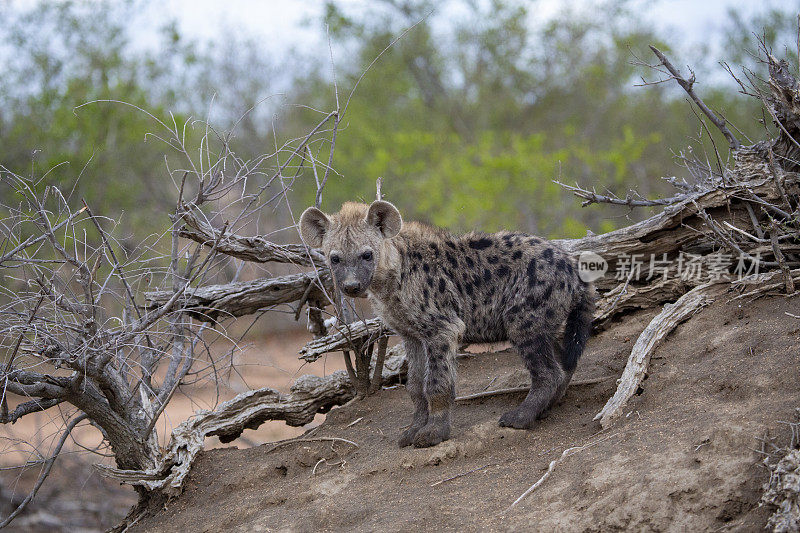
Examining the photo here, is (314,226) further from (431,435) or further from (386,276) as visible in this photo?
(431,435)

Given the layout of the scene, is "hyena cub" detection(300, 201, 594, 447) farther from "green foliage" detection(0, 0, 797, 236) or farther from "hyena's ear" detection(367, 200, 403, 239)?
"green foliage" detection(0, 0, 797, 236)

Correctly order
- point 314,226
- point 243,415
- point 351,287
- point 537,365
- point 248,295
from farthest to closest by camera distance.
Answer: point 248,295
point 243,415
point 314,226
point 537,365
point 351,287

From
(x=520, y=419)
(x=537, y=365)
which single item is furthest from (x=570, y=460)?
(x=537, y=365)

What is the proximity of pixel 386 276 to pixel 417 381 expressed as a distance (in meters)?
0.71

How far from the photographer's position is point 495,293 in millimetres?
4602

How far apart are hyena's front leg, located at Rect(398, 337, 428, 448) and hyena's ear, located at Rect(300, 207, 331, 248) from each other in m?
0.86

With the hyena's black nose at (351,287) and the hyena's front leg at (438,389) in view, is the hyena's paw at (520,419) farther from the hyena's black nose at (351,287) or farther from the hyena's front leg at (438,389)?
the hyena's black nose at (351,287)

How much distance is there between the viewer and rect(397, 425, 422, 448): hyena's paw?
173 inches

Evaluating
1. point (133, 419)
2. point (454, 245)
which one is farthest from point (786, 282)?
point (133, 419)

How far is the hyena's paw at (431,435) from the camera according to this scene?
426 cm

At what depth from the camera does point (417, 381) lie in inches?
183

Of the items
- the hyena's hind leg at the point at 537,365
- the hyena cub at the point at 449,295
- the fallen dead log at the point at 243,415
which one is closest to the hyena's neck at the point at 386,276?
the hyena cub at the point at 449,295

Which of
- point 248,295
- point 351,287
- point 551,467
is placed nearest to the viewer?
point 551,467

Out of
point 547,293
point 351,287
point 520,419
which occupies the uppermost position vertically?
point 351,287
